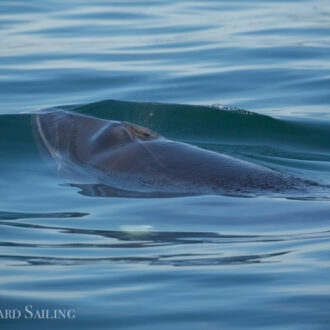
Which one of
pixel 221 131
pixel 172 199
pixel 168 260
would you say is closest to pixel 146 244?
pixel 168 260

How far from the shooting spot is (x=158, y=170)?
22.5 ft

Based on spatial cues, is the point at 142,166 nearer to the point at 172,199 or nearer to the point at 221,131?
the point at 172,199

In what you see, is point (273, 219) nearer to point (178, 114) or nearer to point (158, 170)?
point (158, 170)

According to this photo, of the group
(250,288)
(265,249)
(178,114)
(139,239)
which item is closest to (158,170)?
(139,239)

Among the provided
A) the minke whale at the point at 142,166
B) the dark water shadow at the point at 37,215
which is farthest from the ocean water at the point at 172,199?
the minke whale at the point at 142,166

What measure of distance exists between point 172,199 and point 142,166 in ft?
1.86

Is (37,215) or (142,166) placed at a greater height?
(142,166)

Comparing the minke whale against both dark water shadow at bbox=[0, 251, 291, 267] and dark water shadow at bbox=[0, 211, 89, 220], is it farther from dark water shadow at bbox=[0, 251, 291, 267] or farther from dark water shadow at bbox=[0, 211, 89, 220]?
dark water shadow at bbox=[0, 251, 291, 267]

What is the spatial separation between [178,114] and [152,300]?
20.1ft

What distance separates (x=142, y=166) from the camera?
7.01 meters

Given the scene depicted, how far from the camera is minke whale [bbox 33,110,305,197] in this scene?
21.8 feet

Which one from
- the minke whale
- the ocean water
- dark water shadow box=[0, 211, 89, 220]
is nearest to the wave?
the ocean water

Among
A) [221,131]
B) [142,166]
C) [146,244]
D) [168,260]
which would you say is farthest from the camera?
[221,131]

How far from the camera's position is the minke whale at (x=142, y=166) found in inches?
262
